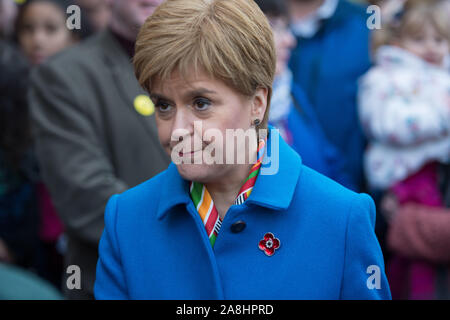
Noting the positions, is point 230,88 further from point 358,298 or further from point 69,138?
point 69,138

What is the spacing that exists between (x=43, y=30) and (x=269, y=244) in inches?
117

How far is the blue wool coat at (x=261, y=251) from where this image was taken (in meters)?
1.87

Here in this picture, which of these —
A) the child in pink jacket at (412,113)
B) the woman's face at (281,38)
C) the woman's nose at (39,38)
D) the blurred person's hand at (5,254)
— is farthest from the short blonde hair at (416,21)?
the blurred person's hand at (5,254)

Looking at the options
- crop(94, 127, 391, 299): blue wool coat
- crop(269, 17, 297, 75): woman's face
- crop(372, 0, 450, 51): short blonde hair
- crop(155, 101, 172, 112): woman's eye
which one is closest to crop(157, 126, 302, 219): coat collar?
crop(94, 127, 391, 299): blue wool coat

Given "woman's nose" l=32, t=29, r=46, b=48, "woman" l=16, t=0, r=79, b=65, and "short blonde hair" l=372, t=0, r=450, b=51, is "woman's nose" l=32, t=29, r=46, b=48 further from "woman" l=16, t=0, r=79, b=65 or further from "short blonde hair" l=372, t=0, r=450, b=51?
"short blonde hair" l=372, t=0, r=450, b=51

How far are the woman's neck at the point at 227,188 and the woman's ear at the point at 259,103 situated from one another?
0.15 meters

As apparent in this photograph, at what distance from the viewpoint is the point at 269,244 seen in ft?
6.22

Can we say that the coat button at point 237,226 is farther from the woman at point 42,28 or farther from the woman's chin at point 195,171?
the woman at point 42,28

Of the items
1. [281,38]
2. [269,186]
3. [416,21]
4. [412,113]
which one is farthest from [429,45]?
[269,186]

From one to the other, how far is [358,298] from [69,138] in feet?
4.83

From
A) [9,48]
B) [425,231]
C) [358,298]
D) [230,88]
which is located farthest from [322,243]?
[9,48]

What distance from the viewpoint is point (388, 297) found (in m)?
1.97

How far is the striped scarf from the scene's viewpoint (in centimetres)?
195

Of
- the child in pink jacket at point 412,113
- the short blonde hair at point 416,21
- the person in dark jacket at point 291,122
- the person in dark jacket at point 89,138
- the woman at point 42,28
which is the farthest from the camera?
the woman at point 42,28
